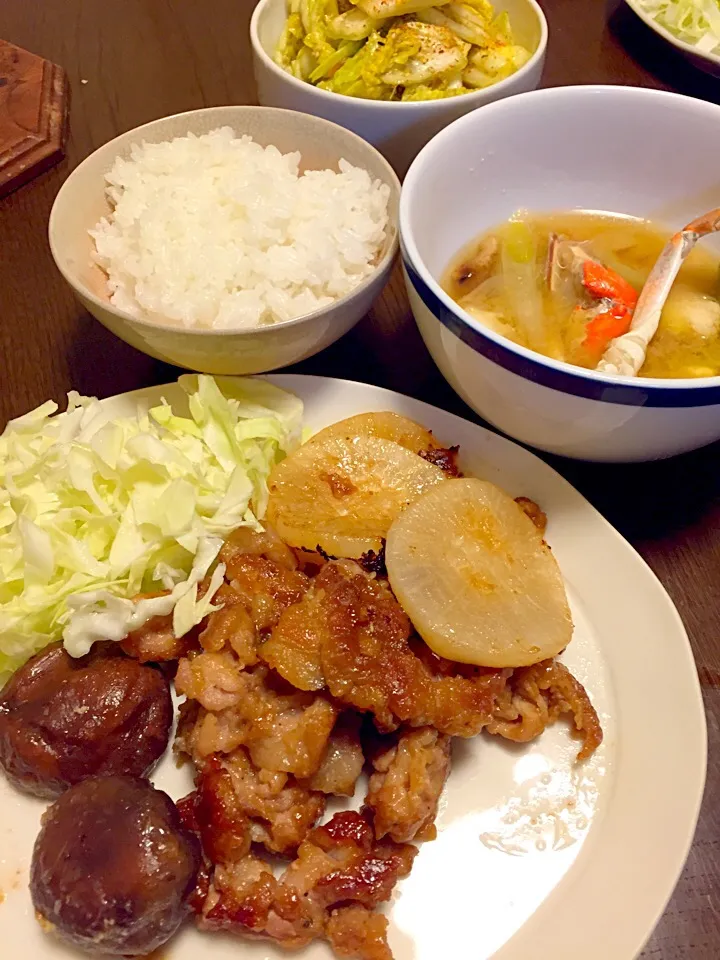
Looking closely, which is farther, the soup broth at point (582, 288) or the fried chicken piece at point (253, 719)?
the soup broth at point (582, 288)

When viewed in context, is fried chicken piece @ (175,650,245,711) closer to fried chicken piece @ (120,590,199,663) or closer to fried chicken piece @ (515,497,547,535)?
fried chicken piece @ (120,590,199,663)

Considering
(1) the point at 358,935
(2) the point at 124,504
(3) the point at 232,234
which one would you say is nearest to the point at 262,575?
(2) the point at 124,504

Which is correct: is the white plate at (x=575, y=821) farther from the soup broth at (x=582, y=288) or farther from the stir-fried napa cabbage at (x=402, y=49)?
the stir-fried napa cabbage at (x=402, y=49)

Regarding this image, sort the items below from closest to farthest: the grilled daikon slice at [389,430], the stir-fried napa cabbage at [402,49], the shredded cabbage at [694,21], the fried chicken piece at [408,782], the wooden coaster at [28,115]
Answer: the fried chicken piece at [408,782] < the grilled daikon slice at [389,430] < the stir-fried napa cabbage at [402,49] < the wooden coaster at [28,115] < the shredded cabbage at [694,21]

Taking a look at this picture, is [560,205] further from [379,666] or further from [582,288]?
A: [379,666]

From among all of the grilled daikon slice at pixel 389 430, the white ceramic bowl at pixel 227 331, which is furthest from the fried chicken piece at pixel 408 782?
the white ceramic bowl at pixel 227 331

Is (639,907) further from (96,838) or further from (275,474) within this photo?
(275,474)
